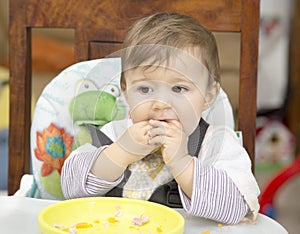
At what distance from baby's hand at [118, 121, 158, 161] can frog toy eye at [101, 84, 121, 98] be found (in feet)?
0.47

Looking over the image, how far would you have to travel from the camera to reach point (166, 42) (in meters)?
0.92

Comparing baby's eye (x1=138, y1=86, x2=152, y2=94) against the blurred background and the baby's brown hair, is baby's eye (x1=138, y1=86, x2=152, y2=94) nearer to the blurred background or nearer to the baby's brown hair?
the baby's brown hair

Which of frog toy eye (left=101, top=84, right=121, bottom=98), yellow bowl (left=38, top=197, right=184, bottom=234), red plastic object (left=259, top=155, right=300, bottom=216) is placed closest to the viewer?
yellow bowl (left=38, top=197, right=184, bottom=234)

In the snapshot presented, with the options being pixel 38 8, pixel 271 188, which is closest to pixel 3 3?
pixel 271 188

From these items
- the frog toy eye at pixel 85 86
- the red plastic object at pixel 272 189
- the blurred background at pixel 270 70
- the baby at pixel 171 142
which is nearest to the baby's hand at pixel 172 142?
the baby at pixel 171 142

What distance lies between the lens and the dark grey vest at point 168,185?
0.97 m

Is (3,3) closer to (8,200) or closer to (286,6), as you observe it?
(286,6)

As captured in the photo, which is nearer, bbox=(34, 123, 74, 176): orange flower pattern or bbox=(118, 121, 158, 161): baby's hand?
bbox=(118, 121, 158, 161): baby's hand

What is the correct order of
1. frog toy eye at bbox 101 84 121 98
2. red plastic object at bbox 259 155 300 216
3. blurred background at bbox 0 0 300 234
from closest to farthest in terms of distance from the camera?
frog toy eye at bbox 101 84 121 98 < red plastic object at bbox 259 155 300 216 < blurred background at bbox 0 0 300 234

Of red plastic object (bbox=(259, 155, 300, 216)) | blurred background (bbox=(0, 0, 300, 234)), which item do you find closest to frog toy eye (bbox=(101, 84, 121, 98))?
red plastic object (bbox=(259, 155, 300, 216))

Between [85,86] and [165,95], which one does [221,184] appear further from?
Result: [85,86]

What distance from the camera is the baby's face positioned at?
90cm

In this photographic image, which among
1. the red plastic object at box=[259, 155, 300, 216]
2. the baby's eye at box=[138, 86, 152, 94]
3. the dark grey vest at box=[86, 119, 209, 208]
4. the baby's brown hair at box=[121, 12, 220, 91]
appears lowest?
the red plastic object at box=[259, 155, 300, 216]

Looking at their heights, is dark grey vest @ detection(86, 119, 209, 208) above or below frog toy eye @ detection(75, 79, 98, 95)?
below
